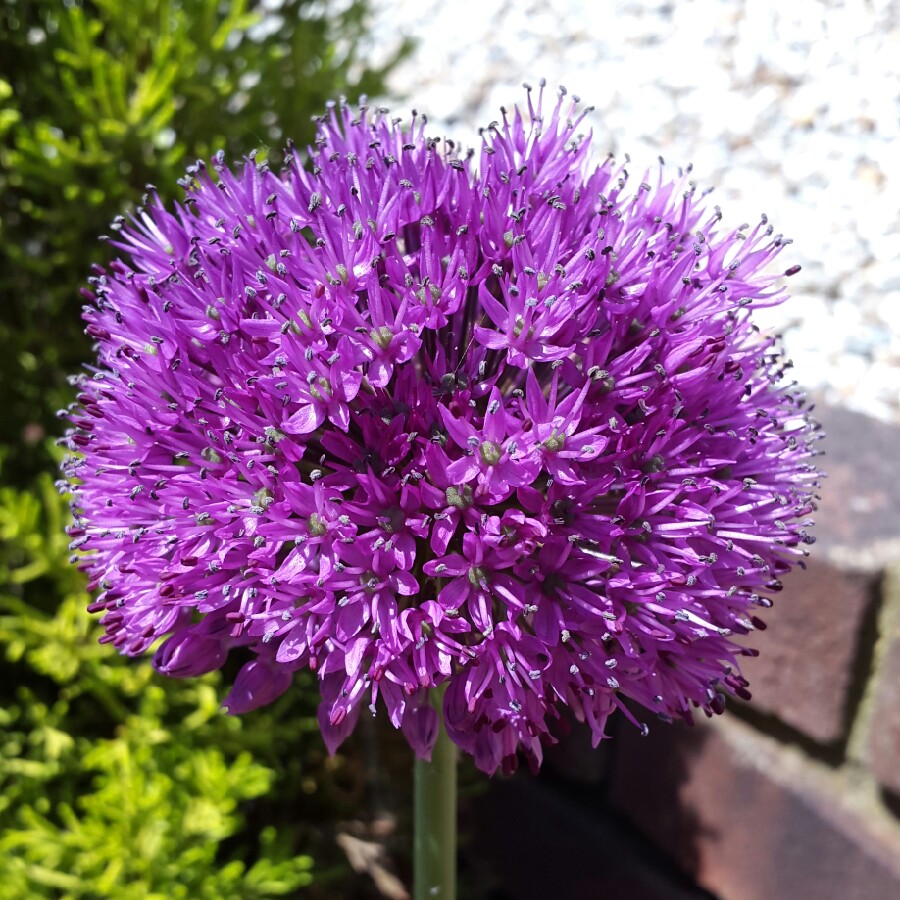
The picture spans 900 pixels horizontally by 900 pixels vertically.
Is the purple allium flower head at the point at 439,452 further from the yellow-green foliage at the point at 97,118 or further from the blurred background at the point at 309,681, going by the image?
the yellow-green foliage at the point at 97,118

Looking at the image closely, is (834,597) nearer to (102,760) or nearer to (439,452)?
(439,452)

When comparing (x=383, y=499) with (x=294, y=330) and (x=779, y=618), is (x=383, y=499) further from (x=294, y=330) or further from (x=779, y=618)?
(x=779, y=618)

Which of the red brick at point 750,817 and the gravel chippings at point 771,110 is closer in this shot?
the red brick at point 750,817

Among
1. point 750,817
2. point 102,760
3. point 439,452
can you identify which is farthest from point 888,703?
point 102,760

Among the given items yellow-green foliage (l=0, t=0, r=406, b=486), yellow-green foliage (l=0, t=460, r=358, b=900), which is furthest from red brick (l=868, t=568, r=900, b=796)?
yellow-green foliage (l=0, t=0, r=406, b=486)

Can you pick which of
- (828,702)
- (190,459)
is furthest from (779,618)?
(190,459)

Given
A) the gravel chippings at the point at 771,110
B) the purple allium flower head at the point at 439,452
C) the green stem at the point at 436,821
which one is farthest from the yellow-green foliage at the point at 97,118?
the green stem at the point at 436,821

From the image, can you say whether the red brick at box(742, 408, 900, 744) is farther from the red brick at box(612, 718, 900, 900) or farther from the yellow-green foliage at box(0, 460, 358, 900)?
the yellow-green foliage at box(0, 460, 358, 900)

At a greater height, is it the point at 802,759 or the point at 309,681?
the point at 802,759
